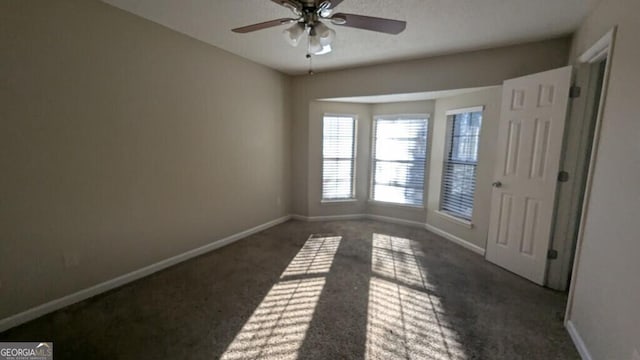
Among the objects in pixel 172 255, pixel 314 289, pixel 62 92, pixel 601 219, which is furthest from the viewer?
pixel 172 255

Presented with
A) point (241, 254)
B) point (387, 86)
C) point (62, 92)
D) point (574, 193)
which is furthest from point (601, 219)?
point (62, 92)

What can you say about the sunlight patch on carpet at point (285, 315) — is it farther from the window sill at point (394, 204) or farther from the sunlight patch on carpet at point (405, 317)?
the window sill at point (394, 204)

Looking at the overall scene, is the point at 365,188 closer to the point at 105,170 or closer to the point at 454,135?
the point at 454,135

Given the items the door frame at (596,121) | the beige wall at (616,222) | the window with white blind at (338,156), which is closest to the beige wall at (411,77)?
the window with white blind at (338,156)

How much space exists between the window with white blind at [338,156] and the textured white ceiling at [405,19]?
1.38 metres

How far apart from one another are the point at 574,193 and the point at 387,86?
2.43 m

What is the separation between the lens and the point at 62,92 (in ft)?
6.85

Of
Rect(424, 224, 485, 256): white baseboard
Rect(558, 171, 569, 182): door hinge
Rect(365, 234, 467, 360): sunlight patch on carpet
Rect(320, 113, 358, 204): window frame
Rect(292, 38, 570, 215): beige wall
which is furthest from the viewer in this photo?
Rect(320, 113, 358, 204): window frame

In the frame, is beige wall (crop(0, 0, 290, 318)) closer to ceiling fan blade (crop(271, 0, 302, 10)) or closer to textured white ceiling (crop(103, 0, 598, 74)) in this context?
textured white ceiling (crop(103, 0, 598, 74))

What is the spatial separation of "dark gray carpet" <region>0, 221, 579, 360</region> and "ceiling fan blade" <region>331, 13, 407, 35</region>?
2138 millimetres

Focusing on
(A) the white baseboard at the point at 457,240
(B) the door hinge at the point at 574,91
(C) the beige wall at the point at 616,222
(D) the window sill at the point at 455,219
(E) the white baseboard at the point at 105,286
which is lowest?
(E) the white baseboard at the point at 105,286

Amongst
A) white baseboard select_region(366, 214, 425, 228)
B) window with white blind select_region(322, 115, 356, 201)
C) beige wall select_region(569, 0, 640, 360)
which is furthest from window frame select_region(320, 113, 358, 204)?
beige wall select_region(569, 0, 640, 360)

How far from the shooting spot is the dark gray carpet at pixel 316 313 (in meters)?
1.82

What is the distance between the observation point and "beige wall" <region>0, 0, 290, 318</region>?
192 cm
